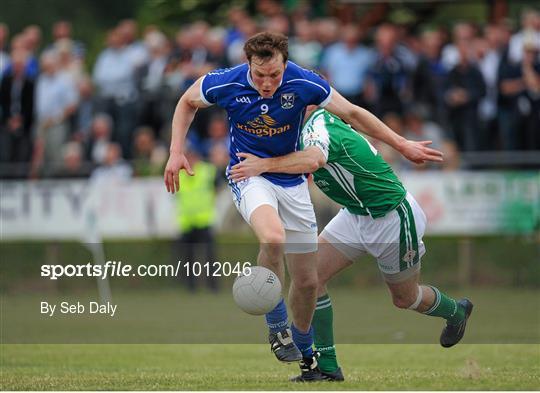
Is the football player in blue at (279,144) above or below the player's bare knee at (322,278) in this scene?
above

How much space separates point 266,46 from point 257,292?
1814 mm

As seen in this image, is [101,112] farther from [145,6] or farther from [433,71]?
[145,6]

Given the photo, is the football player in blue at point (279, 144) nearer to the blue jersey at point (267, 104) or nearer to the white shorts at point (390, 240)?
the blue jersey at point (267, 104)

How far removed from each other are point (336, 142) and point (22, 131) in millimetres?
12514

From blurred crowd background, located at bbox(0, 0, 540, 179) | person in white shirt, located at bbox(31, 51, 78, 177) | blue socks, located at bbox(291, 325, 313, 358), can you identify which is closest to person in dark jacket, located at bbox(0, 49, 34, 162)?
blurred crowd background, located at bbox(0, 0, 540, 179)

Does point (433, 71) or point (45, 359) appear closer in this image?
point (45, 359)

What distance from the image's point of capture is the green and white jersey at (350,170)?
9.88 m

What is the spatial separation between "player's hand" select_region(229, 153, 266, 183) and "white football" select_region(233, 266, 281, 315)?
2.62ft

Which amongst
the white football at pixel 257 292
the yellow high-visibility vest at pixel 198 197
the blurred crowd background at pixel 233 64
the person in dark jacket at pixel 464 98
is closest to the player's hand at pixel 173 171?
the white football at pixel 257 292

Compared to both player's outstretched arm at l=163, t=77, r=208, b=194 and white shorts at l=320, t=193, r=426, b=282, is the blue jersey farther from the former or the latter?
white shorts at l=320, t=193, r=426, b=282

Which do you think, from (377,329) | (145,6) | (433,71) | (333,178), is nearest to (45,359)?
(333,178)

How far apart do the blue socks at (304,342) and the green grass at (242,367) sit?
0.94 feet

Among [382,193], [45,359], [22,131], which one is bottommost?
[22,131]

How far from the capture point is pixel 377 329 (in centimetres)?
1510
